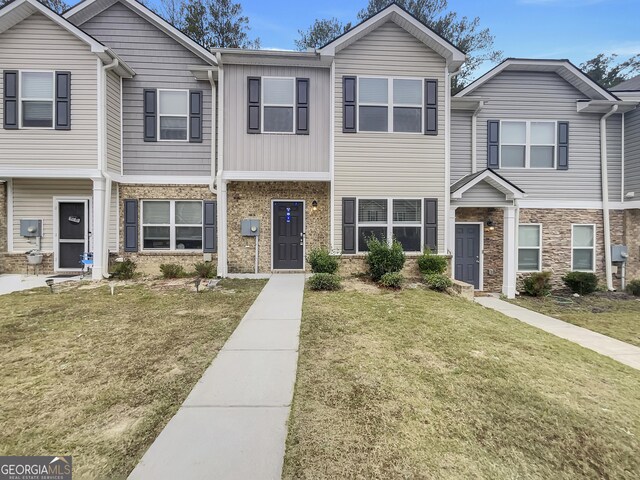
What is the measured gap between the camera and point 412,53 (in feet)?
30.4

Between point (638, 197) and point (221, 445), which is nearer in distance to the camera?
point (221, 445)

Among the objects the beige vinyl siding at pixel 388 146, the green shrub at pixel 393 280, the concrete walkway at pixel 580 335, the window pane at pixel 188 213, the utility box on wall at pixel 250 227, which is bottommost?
the concrete walkway at pixel 580 335

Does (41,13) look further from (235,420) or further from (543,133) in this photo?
(543,133)

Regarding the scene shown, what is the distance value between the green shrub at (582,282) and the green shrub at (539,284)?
74cm

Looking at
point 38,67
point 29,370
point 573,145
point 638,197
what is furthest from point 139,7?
point 638,197

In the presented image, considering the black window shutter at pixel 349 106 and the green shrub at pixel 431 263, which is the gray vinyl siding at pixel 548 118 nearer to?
the green shrub at pixel 431 263

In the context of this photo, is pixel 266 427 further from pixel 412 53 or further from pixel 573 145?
pixel 573 145

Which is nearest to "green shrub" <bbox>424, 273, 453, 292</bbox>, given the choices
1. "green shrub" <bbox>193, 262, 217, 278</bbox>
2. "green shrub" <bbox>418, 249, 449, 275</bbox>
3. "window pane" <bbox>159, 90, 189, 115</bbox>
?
"green shrub" <bbox>418, 249, 449, 275</bbox>

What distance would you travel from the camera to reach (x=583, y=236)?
11117 millimetres

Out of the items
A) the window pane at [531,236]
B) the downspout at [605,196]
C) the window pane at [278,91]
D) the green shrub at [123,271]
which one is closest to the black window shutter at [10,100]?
the green shrub at [123,271]

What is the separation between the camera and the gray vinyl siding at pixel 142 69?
9.77 meters

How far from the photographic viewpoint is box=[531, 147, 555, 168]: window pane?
10828 millimetres

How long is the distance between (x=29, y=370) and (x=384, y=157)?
8.51 meters

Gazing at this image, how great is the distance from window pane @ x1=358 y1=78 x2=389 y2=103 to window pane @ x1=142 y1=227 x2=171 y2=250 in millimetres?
7062
